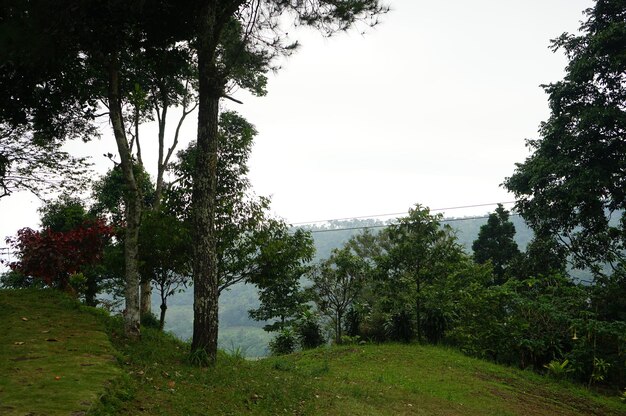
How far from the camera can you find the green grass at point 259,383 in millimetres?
4395

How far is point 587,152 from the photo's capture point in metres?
15.7

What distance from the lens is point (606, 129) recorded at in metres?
15.6

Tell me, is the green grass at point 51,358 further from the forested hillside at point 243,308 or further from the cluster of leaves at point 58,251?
the forested hillside at point 243,308

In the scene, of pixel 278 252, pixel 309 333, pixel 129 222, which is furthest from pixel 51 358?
pixel 309 333

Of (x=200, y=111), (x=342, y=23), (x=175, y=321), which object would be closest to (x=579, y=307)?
(x=342, y=23)

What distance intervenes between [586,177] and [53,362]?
1668cm

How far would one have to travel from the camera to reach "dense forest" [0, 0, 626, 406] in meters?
7.37

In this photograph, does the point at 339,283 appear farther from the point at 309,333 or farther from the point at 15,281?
the point at 15,281

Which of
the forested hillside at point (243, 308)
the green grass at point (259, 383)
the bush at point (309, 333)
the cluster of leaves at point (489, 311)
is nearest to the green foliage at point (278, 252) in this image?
the green grass at point (259, 383)

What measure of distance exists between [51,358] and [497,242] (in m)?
24.9

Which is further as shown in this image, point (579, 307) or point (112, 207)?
point (112, 207)

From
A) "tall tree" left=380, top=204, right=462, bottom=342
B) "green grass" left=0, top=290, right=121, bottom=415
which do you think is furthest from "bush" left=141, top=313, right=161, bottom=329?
"tall tree" left=380, top=204, right=462, bottom=342

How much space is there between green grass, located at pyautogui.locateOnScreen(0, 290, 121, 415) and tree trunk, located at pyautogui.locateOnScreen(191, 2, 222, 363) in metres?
1.58

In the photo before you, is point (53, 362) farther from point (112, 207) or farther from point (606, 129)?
point (606, 129)
